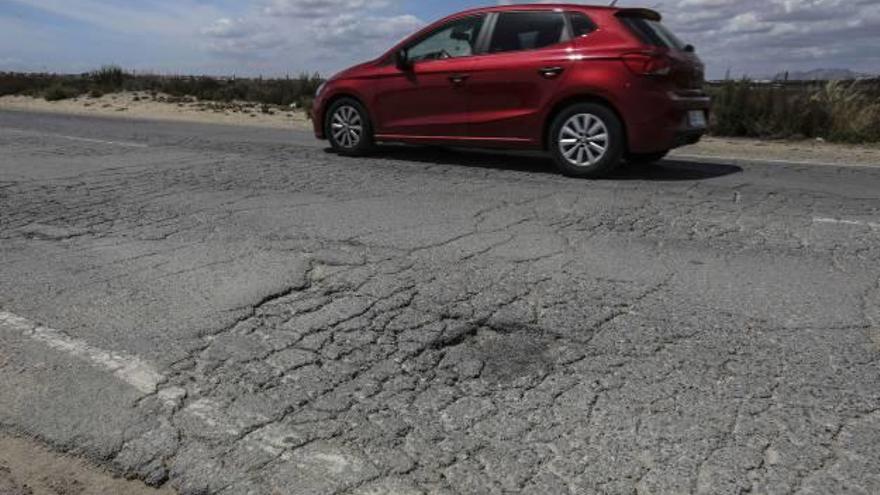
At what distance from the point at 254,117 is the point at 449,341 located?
1792 centimetres

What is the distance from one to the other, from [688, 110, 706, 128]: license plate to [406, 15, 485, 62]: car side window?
240cm

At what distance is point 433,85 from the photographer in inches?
350

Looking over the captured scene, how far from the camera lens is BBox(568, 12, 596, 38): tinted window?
805cm

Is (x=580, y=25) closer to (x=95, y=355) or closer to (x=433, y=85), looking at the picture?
(x=433, y=85)

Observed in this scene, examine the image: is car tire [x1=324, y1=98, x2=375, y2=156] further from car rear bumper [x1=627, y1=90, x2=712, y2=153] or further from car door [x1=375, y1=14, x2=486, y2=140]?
car rear bumper [x1=627, y1=90, x2=712, y2=153]

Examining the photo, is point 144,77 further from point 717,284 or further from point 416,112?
point 717,284

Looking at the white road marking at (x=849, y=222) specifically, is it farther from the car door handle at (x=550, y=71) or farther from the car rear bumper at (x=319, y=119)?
the car rear bumper at (x=319, y=119)

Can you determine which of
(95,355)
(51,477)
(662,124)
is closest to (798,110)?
(662,124)

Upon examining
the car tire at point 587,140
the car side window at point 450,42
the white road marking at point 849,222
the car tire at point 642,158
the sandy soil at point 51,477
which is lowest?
the sandy soil at point 51,477

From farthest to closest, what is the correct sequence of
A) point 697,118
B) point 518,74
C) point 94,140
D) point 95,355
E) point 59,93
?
point 59,93 → point 94,140 → point 697,118 → point 518,74 → point 95,355

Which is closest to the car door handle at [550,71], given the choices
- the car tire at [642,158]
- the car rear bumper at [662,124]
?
the car rear bumper at [662,124]

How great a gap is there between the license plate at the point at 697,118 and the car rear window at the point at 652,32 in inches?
27.5

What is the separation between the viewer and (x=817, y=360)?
134 inches

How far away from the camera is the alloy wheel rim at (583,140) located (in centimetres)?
798
